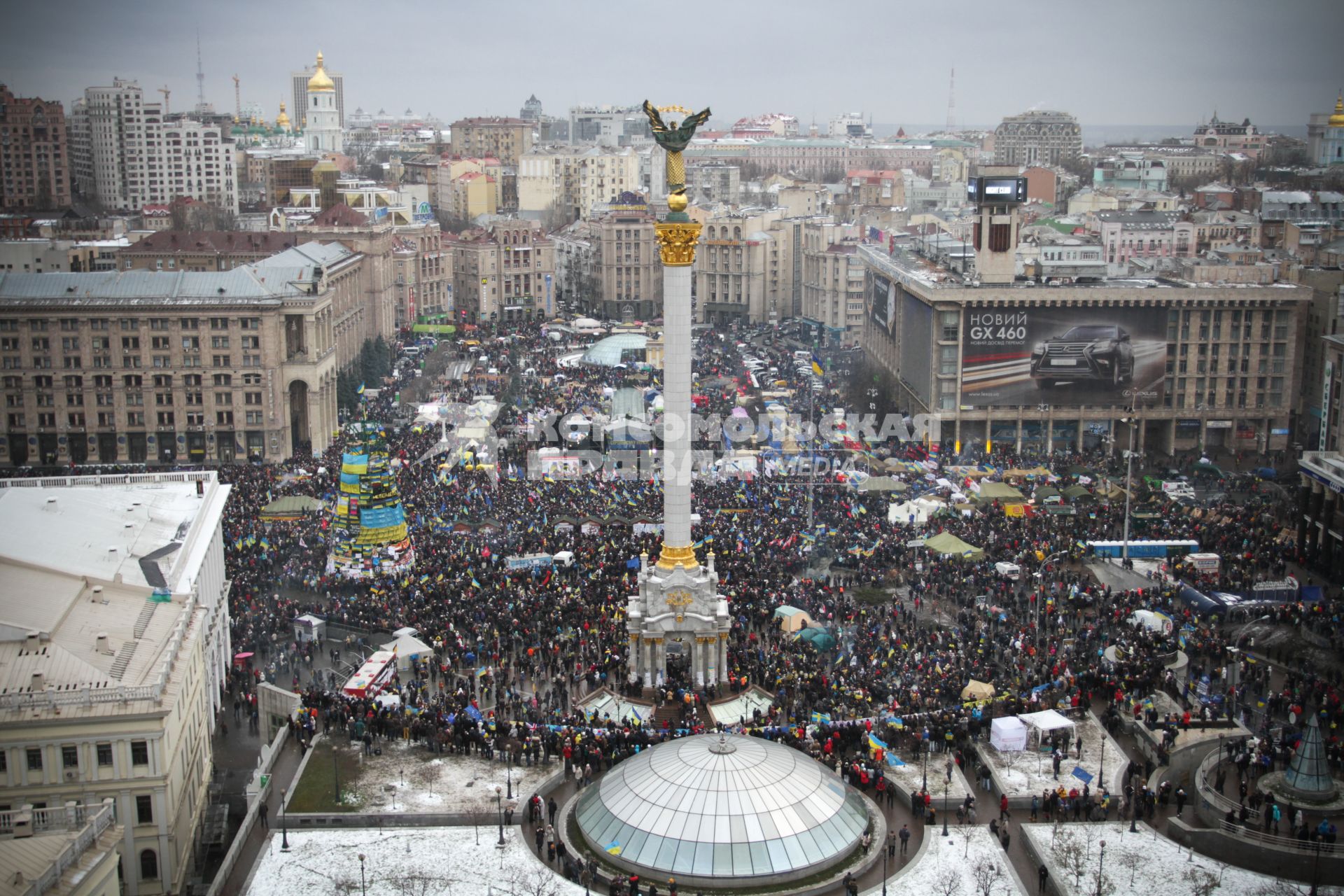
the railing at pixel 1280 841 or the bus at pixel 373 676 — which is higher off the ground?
the bus at pixel 373 676

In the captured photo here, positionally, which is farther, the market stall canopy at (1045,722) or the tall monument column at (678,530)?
the tall monument column at (678,530)

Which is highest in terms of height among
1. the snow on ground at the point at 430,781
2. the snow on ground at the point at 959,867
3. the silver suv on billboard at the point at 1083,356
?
the silver suv on billboard at the point at 1083,356

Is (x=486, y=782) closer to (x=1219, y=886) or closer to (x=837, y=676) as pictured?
(x=837, y=676)

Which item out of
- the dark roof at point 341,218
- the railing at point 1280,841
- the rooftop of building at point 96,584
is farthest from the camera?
the dark roof at point 341,218

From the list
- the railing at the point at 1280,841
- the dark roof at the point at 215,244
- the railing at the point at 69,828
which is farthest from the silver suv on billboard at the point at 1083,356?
the railing at the point at 69,828

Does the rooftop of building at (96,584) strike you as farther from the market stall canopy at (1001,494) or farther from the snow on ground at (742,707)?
the market stall canopy at (1001,494)

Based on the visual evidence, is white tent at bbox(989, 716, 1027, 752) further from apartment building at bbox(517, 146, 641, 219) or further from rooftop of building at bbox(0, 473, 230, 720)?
apartment building at bbox(517, 146, 641, 219)

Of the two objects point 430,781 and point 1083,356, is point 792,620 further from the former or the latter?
point 1083,356

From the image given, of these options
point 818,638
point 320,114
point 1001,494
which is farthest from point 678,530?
point 320,114
